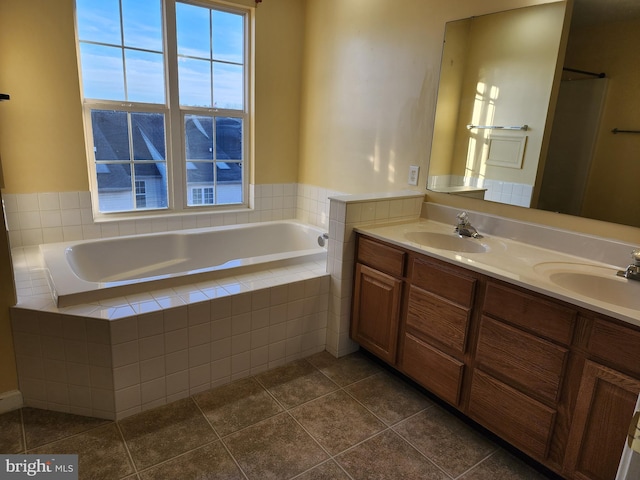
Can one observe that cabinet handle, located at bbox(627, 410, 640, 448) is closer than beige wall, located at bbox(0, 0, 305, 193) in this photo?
Yes

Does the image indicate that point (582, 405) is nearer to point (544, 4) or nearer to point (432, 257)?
point (432, 257)

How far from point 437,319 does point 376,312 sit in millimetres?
424

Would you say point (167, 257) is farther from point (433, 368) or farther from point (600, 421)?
point (600, 421)

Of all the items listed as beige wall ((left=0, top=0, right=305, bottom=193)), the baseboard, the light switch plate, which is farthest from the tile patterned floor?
beige wall ((left=0, top=0, right=305, bottom=193))

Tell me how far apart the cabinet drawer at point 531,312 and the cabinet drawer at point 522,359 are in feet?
0.12

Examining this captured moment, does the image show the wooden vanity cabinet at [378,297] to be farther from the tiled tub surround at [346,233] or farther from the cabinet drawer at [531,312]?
the cabinet drawer at [531,312]

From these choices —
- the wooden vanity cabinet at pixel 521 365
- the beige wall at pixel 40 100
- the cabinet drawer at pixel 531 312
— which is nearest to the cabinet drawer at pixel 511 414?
the wooden vanity cabinet at pixel 521 365

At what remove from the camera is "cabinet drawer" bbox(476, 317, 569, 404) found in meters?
1.55

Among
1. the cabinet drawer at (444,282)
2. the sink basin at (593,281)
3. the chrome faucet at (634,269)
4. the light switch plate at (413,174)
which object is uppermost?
the light switch plate at (413,174)

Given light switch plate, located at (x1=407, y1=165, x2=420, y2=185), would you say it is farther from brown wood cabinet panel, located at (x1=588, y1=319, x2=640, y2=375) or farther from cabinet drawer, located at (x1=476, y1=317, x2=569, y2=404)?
brown wood cabinet panel, located at (x1=588, y1=319, x2=640, y2=375)

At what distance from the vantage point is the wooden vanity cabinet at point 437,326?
6.15 feet

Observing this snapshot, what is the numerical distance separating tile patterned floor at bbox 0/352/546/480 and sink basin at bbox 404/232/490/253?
81cm

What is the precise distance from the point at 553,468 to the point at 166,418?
1.66 m

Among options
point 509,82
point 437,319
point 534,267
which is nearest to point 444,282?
point 437,319
